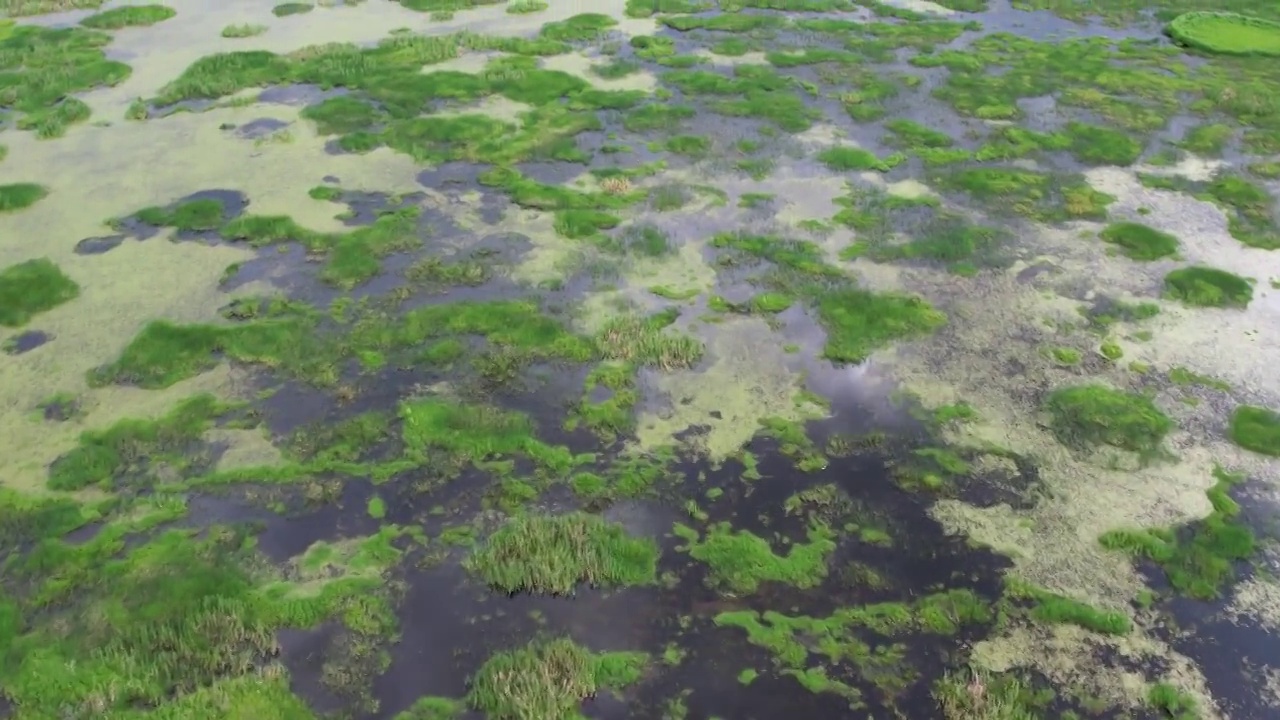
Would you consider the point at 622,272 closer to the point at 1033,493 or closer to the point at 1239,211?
the point at 1033,493

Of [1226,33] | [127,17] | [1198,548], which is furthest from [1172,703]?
[127,17]

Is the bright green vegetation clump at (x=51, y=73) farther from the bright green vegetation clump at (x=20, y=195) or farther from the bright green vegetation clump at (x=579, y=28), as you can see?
the bright green vegetation clump at (x=579, y=28)

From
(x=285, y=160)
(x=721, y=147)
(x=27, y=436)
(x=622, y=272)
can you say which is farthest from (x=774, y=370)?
(x=285, y=160)

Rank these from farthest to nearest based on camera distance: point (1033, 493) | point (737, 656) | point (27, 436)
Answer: point (27, 436) < point (1033, 493) < point (737, 656)

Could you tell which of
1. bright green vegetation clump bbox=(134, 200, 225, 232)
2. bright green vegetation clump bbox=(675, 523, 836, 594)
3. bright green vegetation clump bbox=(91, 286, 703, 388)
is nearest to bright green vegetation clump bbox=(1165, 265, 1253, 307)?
bright green vegetation clump bbox=(91, 286, 703, 388)


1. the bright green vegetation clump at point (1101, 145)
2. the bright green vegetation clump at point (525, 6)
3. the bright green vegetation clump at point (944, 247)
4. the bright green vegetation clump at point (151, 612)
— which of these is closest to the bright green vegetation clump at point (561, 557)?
the bright green vegetation clump at point (151, 612)

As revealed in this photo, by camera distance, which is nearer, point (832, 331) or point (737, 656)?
point (737, 656)

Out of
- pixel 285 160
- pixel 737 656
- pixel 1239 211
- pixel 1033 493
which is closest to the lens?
pixel 737 656

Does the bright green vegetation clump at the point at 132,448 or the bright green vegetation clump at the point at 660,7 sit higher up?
the bright green vegetation clump at the point at 660,7
